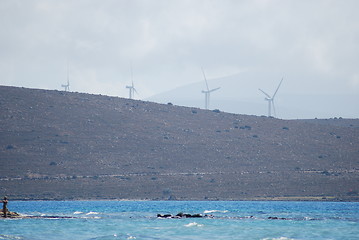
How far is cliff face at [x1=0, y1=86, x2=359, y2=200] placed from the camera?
4919 inches

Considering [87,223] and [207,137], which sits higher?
[207,137]

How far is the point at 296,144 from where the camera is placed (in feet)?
487

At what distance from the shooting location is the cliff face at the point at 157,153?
410ft

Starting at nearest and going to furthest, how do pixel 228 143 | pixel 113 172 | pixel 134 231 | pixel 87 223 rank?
pixel 134 231 < pixel 87 223 < pixel 113 172 < pixel 228 143

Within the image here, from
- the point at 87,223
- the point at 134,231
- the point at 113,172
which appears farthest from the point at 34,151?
the point at 134,231

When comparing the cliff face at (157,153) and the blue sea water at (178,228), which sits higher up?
the cliff face at (157,153)

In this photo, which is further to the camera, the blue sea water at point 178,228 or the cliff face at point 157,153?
the cliff face at point 157,153

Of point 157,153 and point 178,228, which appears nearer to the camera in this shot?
point 178,228

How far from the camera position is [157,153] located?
459 ft

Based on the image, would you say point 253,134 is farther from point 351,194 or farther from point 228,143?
point 351,194

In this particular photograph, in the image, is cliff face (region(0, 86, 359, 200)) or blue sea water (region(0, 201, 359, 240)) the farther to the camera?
cliff face (region(0, 86, 359, 200))

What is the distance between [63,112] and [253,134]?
38.1 meters

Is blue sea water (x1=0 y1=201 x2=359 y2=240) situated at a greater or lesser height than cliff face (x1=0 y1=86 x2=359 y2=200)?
Answer: lesser

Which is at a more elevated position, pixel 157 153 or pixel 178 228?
pixel 157 153
